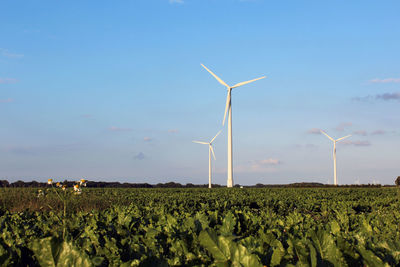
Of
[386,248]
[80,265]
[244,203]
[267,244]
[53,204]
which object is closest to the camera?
[80,265]

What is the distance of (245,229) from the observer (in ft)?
17.0

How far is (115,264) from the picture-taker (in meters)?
2.70

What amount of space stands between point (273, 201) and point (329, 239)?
16.1m

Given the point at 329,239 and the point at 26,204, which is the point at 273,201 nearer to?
the point at 26,204

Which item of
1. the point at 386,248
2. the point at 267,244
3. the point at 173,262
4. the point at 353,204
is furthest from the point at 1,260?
the point at 353,204

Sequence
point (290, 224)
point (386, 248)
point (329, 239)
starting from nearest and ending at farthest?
point (329, 239), point (386, 248), point (290, 224)

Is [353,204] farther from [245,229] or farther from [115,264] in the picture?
[115,264]

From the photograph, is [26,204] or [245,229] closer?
[245,229]

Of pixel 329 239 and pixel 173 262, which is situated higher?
pixel 329 239

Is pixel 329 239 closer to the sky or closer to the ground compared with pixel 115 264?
closer to the sky

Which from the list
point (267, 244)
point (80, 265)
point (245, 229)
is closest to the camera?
point (80, 265)

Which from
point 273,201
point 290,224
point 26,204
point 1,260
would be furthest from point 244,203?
point 1,260

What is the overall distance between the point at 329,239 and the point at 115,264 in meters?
1.47

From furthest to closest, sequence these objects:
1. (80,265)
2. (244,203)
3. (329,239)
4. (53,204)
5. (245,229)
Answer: (244,203)
(53,204)
(245,229)
(329,239)
(80,265)
